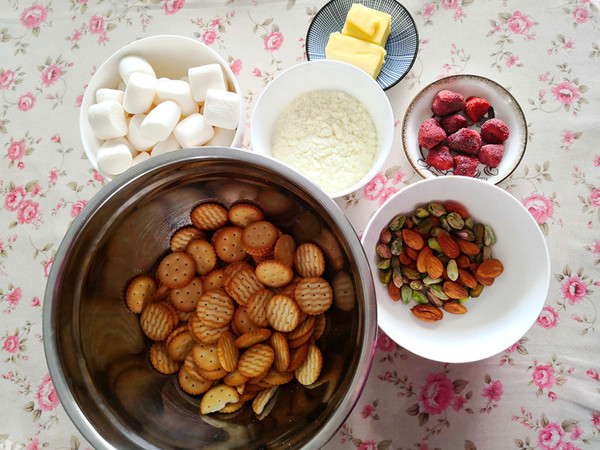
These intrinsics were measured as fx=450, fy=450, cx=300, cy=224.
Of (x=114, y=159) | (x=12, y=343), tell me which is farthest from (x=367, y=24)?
(x=12, y=343)

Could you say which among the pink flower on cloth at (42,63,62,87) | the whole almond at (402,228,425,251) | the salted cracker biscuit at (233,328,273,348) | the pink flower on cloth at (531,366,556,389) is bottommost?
the pink flower on cloth at (531,366,556,389)

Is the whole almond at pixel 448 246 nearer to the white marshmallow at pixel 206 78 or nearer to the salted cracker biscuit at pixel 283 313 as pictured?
the salted cracker biscuit at pixel 283 313

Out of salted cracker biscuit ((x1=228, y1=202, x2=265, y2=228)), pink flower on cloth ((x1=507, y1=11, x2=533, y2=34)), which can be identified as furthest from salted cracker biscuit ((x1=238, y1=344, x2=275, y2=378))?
pink flower on cloth ((x1=507, y1=11, x2=533, y2=34))

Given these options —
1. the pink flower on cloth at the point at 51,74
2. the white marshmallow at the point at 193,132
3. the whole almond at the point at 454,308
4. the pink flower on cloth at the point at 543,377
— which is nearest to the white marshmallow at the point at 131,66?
the white marshmallow at the point at 193,132

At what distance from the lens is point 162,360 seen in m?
0.73

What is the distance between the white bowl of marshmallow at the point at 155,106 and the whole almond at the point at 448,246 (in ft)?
1.30

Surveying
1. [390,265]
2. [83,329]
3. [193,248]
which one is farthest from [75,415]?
[390,265]

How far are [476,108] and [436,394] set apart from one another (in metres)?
0.53

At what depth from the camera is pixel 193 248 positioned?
30.0 inches

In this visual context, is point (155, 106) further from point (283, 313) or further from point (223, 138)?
point (283, 313)

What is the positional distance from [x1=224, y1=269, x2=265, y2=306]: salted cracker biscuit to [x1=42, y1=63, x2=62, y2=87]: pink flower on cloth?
62 cm

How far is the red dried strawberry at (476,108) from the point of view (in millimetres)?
832

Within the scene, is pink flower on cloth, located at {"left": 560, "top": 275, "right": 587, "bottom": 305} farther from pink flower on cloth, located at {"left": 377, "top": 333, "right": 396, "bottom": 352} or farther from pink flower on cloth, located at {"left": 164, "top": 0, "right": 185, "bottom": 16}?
pink flower on cloth, located at {"left": 164, "top": 0, "right": 185, "bottom": 16}

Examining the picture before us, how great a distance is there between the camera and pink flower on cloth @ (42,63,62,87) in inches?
38.1
